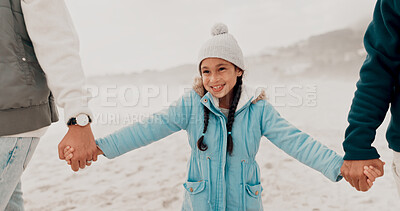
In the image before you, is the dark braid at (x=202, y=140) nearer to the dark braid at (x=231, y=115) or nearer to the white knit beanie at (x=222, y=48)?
the dark braid at (x=231, y=115)

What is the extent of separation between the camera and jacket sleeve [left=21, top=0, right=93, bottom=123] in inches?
45.9

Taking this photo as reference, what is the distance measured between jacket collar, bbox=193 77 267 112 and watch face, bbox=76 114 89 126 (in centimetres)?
61

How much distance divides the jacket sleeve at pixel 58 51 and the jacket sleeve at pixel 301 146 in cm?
87

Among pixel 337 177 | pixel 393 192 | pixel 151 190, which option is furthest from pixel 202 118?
pixel 393 192

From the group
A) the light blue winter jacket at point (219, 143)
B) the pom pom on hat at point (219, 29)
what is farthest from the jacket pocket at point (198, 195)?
the pom pom on hat at point (219, 29)

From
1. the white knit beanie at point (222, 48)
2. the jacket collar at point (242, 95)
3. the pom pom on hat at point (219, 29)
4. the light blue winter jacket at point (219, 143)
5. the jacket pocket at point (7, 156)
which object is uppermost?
the pom pom on hat at point (219, 29)

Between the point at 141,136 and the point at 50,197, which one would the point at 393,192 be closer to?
the point at 141,136

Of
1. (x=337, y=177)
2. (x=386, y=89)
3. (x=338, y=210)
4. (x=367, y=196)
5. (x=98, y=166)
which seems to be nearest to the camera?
(x=386, y=89)

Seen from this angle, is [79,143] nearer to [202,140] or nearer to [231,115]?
[202,140]

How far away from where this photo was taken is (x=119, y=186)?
3.01 m

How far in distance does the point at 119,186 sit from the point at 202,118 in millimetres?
1713

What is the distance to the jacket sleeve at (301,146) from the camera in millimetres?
1447

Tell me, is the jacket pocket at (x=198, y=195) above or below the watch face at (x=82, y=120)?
below

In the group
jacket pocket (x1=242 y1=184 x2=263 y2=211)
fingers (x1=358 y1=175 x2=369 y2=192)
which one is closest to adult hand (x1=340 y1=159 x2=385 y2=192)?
fingers (x1=358 y1=175 x2=369 y2=192)
